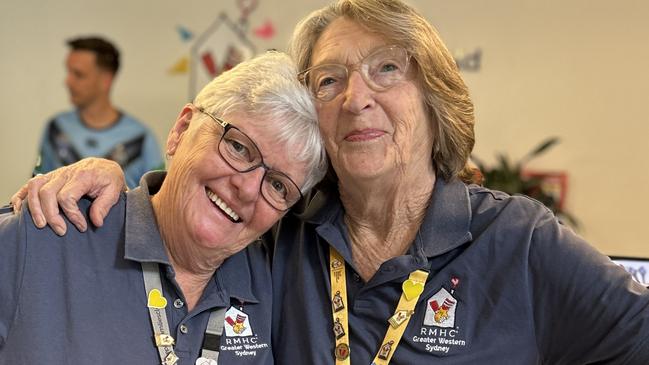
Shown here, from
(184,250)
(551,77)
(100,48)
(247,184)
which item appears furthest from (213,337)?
(100,48)

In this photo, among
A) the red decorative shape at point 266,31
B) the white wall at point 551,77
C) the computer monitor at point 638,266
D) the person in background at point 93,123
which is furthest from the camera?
the red decorative shape at point 266,31

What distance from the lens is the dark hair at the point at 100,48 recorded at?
17.6 feet

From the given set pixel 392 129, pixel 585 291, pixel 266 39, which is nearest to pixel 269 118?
pixel 392 129

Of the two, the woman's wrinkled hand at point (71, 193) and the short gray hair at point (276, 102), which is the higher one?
the short gray hair at point (276, 102)

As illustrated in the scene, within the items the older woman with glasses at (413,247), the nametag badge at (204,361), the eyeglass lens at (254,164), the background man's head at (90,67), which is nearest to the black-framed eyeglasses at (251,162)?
the eyeglass lens at (254,164)

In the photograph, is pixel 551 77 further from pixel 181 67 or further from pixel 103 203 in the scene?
pixel 103 203

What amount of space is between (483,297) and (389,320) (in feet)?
0.69

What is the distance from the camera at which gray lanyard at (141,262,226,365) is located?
1.58m

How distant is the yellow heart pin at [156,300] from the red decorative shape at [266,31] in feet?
13.7

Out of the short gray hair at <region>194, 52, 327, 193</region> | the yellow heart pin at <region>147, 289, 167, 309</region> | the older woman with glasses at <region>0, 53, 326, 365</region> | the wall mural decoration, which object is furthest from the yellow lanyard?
the wall mural decoration

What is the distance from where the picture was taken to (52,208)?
154 centimetres

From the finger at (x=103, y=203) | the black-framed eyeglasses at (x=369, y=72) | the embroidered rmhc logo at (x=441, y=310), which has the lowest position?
the embroidered rmhc logo at (x=441, y=310)

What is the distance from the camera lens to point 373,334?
67.7 inches

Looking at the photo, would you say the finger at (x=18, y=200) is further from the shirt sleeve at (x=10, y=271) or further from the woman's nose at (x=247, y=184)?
the woman's nose at (x=247, y=184)
